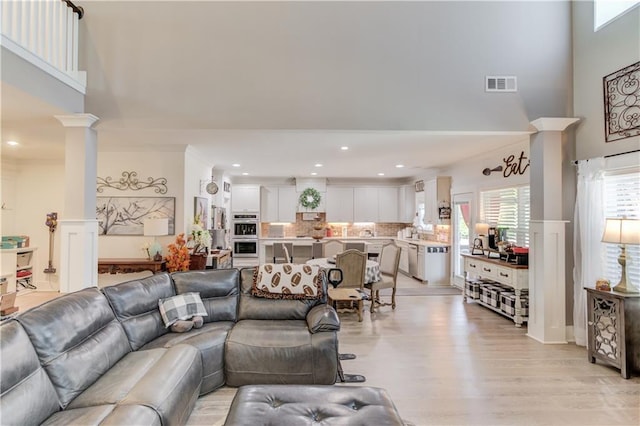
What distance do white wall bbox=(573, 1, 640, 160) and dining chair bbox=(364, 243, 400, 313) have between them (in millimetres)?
2838

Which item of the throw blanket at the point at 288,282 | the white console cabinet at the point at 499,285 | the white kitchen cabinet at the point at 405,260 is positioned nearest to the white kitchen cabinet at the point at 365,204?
the white kitchen cabinet at the point at 405,260

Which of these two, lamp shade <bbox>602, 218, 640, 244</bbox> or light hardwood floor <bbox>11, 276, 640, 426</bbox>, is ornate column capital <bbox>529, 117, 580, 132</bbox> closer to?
lamp shade <bbox>602, 218, 640, 244</bbox>

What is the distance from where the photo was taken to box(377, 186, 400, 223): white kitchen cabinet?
9.68 m

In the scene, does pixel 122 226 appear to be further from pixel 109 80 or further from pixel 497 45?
pixel 497 45

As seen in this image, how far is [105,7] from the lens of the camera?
382 centimetres

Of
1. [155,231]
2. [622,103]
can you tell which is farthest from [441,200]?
[155,231]

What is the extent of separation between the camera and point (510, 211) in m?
5.34

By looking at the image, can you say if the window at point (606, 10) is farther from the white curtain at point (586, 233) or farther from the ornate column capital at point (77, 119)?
the ornate column capital at point (77, 119)

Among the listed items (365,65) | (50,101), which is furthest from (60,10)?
(365,65)

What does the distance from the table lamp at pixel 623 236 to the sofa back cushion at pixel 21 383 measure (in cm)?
454

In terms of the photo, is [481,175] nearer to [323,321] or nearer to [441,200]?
[441,200]

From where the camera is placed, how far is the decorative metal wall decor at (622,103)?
3.27 m

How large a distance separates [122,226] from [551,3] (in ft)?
22.1

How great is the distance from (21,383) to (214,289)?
1.83 metres
